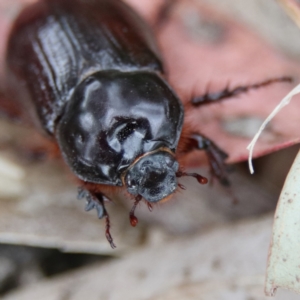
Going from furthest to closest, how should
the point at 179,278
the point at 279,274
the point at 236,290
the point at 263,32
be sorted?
the point at 263,32 < the point at 179,278 < the point at 236,290 < the point at 279,274

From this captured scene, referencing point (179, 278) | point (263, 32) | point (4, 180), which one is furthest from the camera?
point (263, 32)

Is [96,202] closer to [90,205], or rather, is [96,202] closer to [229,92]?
[90,205]

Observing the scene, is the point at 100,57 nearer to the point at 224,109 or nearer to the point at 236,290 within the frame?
the point at 224,109

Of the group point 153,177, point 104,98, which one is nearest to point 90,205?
point 153,177

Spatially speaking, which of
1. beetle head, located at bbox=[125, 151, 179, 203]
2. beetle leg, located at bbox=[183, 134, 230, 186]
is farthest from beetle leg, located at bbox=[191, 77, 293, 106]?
beetle head, located at bbox=[125, 151, 179, 203]

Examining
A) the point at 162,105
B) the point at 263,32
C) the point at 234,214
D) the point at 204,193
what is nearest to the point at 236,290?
the point at 234,214

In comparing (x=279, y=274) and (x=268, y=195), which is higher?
(x=279, y=274)

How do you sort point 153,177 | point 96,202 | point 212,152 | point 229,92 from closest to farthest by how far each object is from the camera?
point 153,177 → point 96,202 → point 212,152 → point 229,92

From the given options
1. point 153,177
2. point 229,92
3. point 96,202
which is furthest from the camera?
point 229,92
